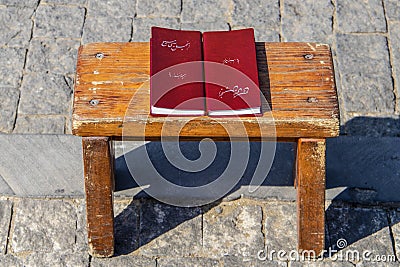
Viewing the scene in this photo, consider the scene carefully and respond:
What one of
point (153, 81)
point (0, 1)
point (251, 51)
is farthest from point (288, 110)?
point (0, 1)

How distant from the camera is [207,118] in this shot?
135 inches

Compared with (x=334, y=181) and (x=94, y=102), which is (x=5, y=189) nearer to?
(x=94, y=102)

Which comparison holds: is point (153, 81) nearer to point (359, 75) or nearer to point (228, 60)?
point (228, 60)

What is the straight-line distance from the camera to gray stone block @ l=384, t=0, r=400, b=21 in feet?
16.9

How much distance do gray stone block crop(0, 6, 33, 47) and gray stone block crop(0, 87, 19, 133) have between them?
0.41 metres

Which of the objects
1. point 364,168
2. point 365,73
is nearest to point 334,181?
point 364,168

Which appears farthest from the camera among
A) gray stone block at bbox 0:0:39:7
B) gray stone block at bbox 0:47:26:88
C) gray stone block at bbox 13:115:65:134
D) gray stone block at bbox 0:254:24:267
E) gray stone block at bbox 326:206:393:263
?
gray stone block at bbox 0:0:39:7

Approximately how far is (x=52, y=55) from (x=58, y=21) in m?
0.33

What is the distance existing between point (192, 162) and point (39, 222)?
943 mm

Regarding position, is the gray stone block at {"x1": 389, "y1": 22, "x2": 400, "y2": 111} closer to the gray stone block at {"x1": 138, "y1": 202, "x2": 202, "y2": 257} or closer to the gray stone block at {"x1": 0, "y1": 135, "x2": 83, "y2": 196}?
the gray stone block at {"x1": 138, "y1": 202, "x2": 202, "y2": 257}

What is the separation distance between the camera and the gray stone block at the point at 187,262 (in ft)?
12.8

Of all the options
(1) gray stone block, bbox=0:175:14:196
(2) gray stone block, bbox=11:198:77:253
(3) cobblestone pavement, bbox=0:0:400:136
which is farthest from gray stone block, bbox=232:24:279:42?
(1) gray stone block, bbox=0:175:14:196

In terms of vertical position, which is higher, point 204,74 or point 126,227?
point 204,74

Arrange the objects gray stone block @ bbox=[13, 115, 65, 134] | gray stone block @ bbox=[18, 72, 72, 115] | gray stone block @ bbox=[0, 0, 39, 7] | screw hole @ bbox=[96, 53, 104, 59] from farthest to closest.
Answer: gray stone block @ bbox=[0, 0, 39, 7]
gray stone block @ bbox=[18, 72, 72, 115]
gray stone block @ bbox=[13, 115, 65, 134]
screw hole @ bbox=[96, 53, 104, 59]
